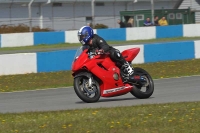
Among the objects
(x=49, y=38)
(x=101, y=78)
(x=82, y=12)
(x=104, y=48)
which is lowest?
(x=101, y=78)

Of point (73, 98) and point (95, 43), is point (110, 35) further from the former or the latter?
point (95, 43)

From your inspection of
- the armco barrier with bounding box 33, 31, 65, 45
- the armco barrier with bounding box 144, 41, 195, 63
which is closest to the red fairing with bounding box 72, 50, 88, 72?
the armco barrier with bounding box 144, 41, 195, 63

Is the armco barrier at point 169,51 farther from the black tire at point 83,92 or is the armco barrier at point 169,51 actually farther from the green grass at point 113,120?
the green grass at point 113,120

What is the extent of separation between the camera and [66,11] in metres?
46.2

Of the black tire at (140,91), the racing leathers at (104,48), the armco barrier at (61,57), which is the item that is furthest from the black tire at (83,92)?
the armco barrier at (61,57)

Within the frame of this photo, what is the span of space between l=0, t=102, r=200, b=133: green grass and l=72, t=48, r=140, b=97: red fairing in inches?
45.9

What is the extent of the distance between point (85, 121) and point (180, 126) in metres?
1.34

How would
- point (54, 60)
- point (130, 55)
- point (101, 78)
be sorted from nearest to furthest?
point (101, 78)
point (130, 55)
point (54, 60)

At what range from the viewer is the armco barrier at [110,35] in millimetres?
29562

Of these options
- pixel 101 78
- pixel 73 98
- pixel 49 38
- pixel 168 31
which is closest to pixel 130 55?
pixel 101 78

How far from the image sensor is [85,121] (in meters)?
7.66

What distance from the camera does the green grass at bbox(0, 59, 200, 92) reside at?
1479 centimetres

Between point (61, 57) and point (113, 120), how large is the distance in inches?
401

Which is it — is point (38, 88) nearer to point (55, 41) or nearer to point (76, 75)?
point (76, 75)
